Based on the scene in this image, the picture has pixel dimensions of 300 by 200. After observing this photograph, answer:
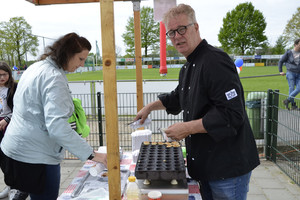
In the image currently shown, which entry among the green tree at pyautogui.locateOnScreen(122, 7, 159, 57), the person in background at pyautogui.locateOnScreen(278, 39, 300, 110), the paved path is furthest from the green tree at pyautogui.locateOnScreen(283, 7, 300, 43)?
the paved path

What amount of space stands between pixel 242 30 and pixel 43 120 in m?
69.3

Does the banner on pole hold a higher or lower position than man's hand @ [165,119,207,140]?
higher

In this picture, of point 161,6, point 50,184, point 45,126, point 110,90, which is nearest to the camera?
point 110,90

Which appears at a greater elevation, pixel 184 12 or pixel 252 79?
pixel 184 12

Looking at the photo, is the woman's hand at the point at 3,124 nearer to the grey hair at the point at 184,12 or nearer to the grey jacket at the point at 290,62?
the grey hair at the point at 184,12

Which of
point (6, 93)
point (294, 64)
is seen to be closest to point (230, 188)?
point (6, 93)

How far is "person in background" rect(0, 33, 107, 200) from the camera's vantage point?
151 centimetres

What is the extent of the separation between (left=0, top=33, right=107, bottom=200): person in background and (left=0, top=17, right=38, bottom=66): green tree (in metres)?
52.4

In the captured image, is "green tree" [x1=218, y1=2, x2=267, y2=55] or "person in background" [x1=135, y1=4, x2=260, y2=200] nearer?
"person in background" [x1=135, y1=4, x2=260, y2=200]

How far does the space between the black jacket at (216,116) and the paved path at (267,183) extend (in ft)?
7.18

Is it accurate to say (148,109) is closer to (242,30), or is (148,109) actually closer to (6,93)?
(6,93)

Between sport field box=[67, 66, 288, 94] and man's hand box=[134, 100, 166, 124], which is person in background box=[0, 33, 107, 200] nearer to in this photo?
man's hand box=[134, 100, 166, 124]

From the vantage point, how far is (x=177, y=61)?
58938 millimetres

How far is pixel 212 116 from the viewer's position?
4.75 ft
